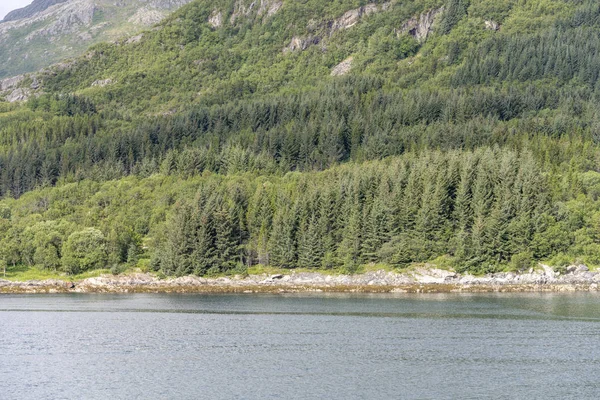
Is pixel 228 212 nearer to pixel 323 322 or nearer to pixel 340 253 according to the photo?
pixel 340 253

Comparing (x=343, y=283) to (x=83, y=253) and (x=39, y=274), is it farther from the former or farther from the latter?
(x=39, y=274)

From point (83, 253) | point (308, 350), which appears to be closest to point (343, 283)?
point (83, 253)

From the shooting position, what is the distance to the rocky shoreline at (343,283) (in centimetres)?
12481

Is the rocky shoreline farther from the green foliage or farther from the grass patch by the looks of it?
the green foliage

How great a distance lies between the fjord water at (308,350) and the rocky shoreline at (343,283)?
1690cm

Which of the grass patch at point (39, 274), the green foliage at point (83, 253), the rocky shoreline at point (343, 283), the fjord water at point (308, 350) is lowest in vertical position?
the fjord water at point (308, 350)

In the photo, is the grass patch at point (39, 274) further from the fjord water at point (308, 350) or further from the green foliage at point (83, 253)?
the fjord water at point (308, 350)

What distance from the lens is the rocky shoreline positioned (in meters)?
125

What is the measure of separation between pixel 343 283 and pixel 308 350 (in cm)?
6639

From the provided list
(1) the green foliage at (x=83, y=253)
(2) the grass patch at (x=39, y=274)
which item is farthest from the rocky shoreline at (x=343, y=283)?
(1) the green foliage at (x=83, y=253)

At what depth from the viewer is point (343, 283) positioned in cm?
13412

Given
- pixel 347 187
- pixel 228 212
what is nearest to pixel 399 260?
pixel 347 187

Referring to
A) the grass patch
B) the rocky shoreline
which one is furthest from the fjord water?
the grass patch

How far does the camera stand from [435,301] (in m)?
108
